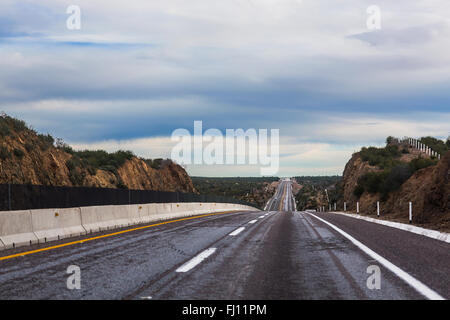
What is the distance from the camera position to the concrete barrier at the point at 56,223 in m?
12.9

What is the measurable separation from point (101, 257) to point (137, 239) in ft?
11.6

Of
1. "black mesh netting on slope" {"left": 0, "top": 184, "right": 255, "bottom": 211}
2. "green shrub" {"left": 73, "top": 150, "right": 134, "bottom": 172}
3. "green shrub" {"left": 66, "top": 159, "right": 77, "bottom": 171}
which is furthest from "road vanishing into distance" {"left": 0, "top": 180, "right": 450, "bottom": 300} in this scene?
"green shrub" {"left": 73, "top": 150, "right": 134, "bottom": 172}

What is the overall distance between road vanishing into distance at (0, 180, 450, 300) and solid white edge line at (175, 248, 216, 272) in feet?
0.06

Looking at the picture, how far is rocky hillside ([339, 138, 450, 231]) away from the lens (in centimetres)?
2112

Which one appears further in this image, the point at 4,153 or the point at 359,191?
the point at 359,191

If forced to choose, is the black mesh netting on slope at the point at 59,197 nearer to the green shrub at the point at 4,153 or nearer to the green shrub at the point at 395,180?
the green shrub at the point at 4,153

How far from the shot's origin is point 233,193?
162000 mm

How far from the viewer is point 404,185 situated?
38.6 meters

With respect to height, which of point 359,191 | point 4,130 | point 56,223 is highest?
point 4,130

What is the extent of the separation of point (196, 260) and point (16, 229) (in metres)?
5.55

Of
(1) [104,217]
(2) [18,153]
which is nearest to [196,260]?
(1) [104,217]

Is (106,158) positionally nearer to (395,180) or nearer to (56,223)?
(395,180)
